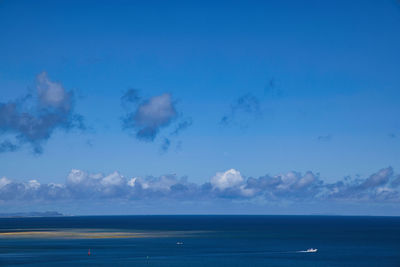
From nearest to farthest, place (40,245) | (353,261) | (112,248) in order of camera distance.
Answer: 1. (353,261)
2. (112,248)
3. (40,245)

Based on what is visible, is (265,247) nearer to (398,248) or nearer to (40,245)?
(398,248)

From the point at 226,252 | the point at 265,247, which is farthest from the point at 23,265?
the point at 265,247

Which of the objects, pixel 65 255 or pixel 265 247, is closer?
pixel 65 255

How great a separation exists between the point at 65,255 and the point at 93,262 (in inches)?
695

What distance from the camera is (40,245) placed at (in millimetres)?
155625

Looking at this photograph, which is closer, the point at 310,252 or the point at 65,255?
the point at 65,255

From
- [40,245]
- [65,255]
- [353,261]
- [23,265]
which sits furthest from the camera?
[40,245]

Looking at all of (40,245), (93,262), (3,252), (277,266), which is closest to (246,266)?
(277,266)

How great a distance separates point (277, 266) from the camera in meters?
110

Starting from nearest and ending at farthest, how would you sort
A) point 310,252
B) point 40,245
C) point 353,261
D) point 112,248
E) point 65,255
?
1. point 353,261
2. point 65,255
3. point 310,252
4. point 112,248
5. point 40,245

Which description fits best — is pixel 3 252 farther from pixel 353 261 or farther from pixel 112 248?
pixel 353 261

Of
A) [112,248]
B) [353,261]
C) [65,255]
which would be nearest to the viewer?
[353,261]

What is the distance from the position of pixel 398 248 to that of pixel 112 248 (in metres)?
80.6

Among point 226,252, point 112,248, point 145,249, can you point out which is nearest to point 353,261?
point 226,252
